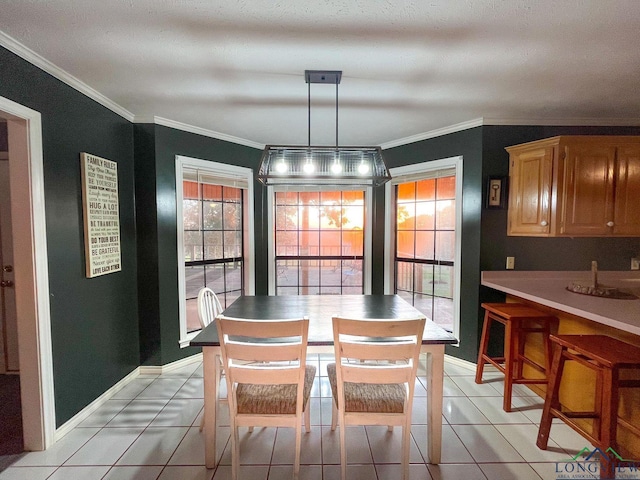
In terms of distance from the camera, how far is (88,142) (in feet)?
7.52

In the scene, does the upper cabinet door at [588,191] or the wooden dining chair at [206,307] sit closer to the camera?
the wooden dining chair at [206,307]

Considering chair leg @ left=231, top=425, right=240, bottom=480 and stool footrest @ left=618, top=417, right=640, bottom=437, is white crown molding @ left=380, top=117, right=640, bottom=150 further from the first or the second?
chair leg @ left=231, top=425, right=240, bottom=480

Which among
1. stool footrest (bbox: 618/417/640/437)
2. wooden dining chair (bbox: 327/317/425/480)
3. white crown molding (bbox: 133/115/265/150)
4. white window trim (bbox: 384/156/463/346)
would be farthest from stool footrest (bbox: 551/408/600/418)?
white crown molding (bbox: 133/115/265/150)

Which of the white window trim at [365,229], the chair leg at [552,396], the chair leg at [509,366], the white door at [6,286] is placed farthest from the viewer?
the white window trim at [365,229]

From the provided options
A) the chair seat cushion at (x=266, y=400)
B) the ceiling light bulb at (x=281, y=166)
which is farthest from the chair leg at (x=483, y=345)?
the ceiling light bulb at (x=281, y=166)

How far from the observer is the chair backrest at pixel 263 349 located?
152 centimetres

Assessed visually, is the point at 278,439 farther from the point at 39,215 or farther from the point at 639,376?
the point at 639,376

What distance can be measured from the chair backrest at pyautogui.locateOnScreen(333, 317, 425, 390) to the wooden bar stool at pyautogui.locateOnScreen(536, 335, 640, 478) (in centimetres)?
102

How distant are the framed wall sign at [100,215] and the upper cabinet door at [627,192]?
4.18 metres

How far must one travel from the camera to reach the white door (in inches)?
104

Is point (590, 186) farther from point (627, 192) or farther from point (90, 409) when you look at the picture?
point (90, 409)

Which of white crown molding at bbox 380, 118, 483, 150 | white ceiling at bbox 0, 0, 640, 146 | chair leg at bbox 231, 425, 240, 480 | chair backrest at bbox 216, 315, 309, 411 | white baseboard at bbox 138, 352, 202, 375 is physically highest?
white ceiling at bbox 0, 0, 640, 146

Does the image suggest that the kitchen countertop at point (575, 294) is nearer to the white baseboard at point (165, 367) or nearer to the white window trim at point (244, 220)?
the white window trim at point (244, 220)

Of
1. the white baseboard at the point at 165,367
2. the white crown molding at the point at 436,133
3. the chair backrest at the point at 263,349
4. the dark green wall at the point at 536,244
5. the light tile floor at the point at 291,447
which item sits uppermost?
the white crown molding at the point at 436,133
